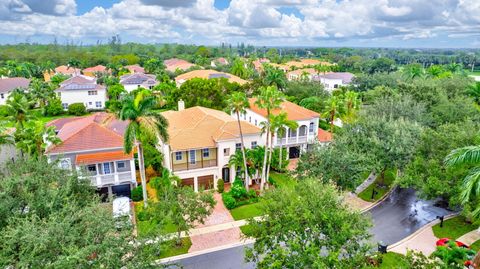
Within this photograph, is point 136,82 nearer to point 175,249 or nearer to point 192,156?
point 192,156

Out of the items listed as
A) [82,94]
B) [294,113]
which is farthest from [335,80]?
[82,94]

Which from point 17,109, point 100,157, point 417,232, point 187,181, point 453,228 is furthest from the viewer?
point 187,181

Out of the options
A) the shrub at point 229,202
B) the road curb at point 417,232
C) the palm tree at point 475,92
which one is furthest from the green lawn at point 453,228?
the palm tree at point 475,92

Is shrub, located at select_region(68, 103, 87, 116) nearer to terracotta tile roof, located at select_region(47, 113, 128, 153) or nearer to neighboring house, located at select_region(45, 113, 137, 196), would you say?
terracotta tile roof, located at select_region(47, 113, 128, 153)

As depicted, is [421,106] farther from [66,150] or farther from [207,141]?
[66,150]

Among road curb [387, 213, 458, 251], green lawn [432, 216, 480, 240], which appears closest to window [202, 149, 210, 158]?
road curb [387, 213, 458, 251]

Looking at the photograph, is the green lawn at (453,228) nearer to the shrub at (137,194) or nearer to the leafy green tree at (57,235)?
the leafy green tree at (57,235)
